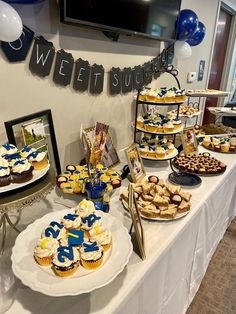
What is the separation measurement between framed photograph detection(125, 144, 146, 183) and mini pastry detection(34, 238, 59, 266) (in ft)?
2.13

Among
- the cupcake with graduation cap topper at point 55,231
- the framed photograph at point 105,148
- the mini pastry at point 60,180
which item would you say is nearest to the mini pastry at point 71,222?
the cupcake with graduation cap topper at point 55,231

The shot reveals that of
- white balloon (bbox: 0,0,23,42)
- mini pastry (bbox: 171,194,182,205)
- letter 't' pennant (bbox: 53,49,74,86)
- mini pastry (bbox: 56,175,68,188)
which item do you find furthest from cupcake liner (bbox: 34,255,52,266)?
letter 't' pennant (bbox: 53,49,74,86)

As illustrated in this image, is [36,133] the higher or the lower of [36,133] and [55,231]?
the higher

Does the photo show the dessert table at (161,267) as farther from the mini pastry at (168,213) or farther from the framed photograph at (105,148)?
the framed photograph at (105,148)

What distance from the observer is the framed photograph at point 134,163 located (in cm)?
120

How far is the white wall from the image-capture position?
1.02 meters

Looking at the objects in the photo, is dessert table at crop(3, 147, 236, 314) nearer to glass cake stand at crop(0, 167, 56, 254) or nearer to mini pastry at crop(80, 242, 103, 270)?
mini pastry at crop(80, 242, 103, 270)

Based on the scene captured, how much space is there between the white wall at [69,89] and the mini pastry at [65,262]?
643 millimetres

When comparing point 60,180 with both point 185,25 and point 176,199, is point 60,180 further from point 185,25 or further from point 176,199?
point 185,25

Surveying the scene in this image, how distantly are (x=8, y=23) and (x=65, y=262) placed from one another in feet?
2.46

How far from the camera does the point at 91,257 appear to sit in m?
0.59

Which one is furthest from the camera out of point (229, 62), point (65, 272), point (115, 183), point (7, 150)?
point (229, 62)

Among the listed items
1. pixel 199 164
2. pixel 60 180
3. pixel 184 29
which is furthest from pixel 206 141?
pixel 60 180

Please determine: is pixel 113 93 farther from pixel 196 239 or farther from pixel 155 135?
pixel 196 239
